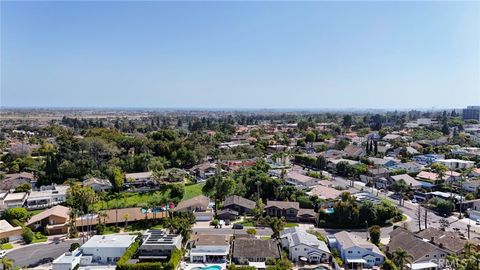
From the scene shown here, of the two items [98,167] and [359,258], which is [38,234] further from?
[359,258]

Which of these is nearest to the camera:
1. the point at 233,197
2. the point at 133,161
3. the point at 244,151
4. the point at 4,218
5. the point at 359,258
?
the point at 359,258

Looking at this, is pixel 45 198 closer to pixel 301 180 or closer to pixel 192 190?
pixel 192 190

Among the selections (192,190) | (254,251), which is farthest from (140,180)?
(254,251)

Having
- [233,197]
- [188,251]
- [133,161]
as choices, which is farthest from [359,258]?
[133,161]

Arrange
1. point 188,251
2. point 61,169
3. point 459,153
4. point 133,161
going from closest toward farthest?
point 188,251 < point 61,169 < point 133,161 < point 459,153

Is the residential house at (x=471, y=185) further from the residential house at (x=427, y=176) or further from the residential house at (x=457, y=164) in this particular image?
the residential house at (x=457, y=164)

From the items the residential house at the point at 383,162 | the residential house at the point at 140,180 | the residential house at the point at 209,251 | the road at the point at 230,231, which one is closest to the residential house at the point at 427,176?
the residential house at the point at 383,162

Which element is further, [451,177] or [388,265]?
[451,177]
